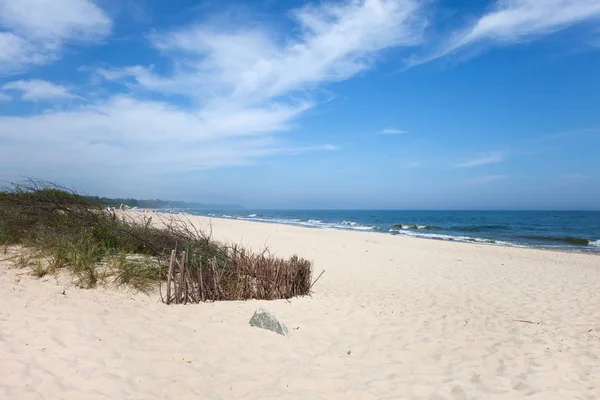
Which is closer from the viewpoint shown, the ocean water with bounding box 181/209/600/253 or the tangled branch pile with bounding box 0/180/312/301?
the tangled branch pile with bounding box 0/180/312/301

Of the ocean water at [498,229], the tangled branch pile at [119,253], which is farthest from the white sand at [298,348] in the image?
the ocean water at [498,229]

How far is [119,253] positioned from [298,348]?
4.37 metres

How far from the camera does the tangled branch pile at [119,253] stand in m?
6.52

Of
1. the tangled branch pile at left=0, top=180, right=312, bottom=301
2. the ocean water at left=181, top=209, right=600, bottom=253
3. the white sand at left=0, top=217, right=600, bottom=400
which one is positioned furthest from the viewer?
the ocean water at left=181, top=209, right=600, bottom=253

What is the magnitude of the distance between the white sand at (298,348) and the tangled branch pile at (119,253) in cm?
39

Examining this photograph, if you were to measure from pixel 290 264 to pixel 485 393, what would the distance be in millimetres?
4024

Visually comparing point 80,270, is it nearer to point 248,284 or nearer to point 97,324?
point 97,324

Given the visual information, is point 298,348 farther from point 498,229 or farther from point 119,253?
point 498,229

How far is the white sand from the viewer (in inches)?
144

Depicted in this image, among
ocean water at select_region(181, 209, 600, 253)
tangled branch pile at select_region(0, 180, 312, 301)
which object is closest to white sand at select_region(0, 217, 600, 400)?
tangled branch pile at select_region(0, 180, 312, 301)

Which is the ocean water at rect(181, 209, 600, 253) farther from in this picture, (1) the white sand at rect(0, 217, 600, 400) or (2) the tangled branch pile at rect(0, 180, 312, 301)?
(2) the tangled branch pile at rect(0, 180, 312, 301)

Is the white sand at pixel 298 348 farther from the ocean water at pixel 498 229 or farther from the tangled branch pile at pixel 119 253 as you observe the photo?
the ocean water at pixel 498 229

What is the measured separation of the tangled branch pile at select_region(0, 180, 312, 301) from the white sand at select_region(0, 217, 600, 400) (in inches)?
15.4

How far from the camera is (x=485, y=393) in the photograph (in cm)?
388
